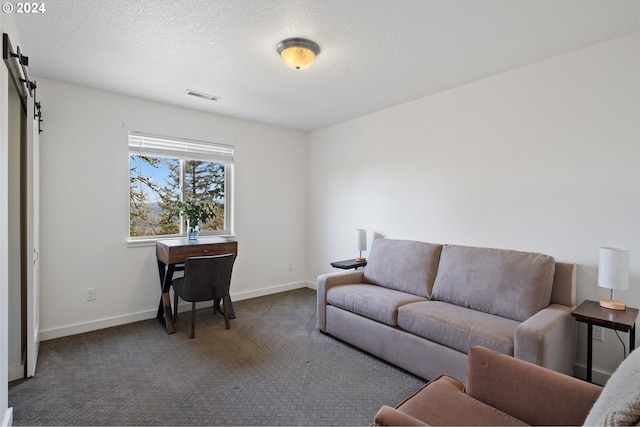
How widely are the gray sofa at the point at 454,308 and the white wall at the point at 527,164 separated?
9.9 inches

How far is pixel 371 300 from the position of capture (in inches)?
107

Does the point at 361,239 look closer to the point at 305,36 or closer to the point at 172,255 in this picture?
the point at 172,255

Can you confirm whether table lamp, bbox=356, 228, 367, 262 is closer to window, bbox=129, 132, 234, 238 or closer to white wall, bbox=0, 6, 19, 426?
window, bbox=129, 132, 234, 238

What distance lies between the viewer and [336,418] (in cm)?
192

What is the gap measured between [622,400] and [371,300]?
1.98 m

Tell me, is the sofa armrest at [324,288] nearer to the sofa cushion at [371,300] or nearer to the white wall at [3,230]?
the sofa cushion at [371,300]

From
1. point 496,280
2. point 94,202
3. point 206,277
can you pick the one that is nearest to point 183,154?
point 94,202

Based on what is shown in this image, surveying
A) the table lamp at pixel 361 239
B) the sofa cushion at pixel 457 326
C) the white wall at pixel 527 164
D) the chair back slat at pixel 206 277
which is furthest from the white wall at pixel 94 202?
the sofa cushion at pixel 457 326

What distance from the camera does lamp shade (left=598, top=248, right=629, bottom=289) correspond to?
199 centimetres

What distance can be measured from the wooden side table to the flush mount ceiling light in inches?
96.6

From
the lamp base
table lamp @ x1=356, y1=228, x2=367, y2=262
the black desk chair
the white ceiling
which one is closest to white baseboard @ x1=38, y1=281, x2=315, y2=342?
the black desk chair

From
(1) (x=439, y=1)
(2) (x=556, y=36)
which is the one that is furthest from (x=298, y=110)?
(2) (x=556, y=36)

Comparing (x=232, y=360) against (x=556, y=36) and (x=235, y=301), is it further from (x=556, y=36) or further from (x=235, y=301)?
(x=556, y=36)

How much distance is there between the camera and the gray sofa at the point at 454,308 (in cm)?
203
